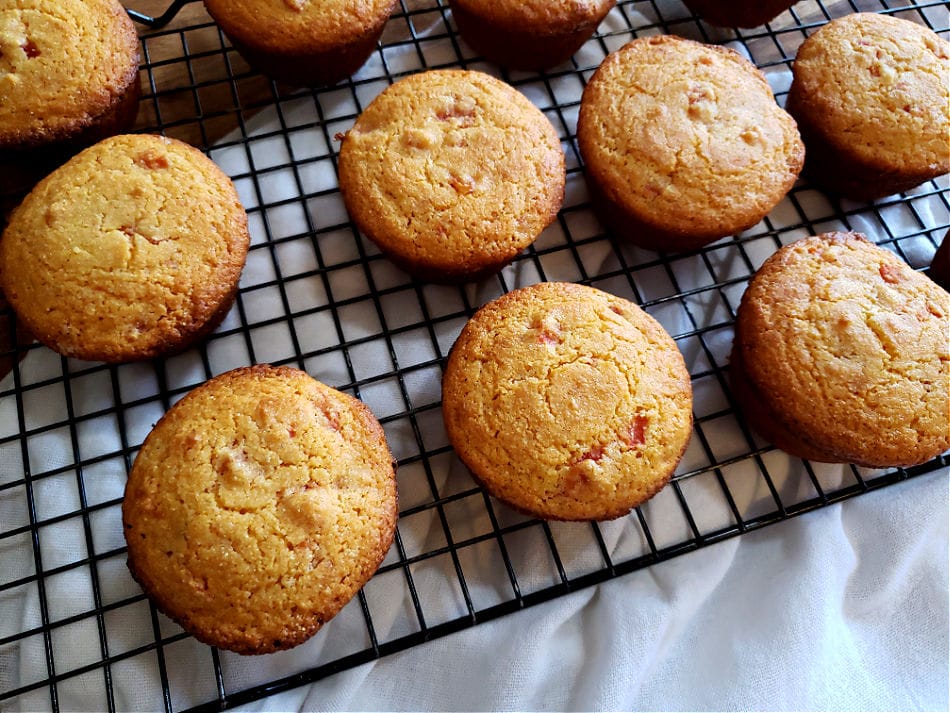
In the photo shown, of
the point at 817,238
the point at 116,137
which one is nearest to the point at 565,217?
the point at 817,238

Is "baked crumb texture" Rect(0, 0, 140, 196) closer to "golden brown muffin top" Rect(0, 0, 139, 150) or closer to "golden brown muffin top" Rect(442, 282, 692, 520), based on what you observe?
"golden brown muffin top" Rect(0, 0, 139, 150)

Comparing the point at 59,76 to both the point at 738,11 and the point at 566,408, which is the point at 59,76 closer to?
the point at 566,408

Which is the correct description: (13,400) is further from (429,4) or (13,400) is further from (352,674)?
(429,4)

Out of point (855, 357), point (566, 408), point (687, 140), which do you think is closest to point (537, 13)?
point (687, 140)

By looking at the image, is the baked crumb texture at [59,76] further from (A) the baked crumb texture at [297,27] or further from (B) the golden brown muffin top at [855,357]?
(B) the golden brown muffin top at [855,357]

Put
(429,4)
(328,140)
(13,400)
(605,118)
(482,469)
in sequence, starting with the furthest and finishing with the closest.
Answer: (429,4) < (328,140) < (605,118) < (13,400) < (482,469)

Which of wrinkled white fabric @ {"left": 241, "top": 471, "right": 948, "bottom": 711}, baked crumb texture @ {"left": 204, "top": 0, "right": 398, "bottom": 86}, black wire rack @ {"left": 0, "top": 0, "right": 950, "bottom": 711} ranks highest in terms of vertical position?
baked crumb texture @ {"left": 204, "top": 0, "right": 398, "bottom": 86}

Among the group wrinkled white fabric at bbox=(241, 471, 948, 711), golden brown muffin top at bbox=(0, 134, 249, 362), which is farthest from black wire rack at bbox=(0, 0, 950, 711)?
golden brown muffin top at bbox=(0, 134, 249, 362)
